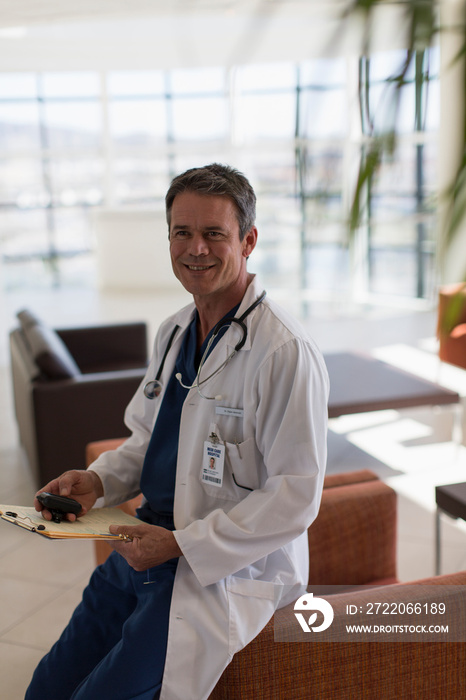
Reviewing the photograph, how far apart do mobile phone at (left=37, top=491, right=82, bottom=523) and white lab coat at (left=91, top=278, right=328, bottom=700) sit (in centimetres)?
25

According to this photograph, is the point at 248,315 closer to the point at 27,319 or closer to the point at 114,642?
the point at 114,642

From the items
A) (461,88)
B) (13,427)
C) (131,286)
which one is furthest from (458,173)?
(131,286)

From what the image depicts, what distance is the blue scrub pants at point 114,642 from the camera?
57.7 inches

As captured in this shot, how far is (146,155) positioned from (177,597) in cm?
1215

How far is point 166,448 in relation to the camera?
5.71 ft

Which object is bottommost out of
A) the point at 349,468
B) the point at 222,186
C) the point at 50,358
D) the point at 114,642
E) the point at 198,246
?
the point at 349,468

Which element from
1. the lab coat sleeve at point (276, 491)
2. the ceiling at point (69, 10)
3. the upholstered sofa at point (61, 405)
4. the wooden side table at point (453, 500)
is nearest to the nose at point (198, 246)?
the lab coat sleeve at point (276, 491)

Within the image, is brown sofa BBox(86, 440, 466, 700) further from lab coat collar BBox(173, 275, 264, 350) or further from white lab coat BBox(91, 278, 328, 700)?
lab coat collar BBox(173, 275, 264, 350)

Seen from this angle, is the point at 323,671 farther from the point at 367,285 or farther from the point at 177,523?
the point at 367,285

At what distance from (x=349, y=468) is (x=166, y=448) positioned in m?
2.49

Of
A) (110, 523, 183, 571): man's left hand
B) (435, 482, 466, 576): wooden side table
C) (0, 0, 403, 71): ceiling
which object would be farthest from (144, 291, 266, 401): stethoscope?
(0, 0, 403, 71): ceiling

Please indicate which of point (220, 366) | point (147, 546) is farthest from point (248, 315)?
point (147, 546)

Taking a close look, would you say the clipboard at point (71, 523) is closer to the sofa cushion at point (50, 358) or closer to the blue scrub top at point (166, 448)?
the blue scrub top at point (166, 448)

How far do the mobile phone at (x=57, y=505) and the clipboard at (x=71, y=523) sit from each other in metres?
0.03
